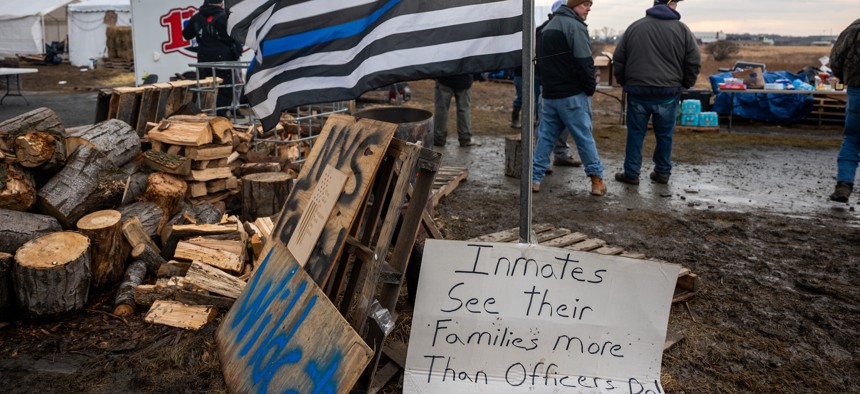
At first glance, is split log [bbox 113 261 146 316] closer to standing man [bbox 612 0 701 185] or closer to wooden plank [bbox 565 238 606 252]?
wooden plank [bbox 565 238 606 252]

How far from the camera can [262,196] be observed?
5879 mm

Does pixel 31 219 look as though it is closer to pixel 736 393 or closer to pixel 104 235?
pixel 104 235

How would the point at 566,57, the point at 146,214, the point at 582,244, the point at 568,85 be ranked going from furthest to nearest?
the point at 568,85 < the point at 566,57 < the point at 146,214 < the point at 582,244

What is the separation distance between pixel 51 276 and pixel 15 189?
1143mm

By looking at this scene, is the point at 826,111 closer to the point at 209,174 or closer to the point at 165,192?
the point at 209,174

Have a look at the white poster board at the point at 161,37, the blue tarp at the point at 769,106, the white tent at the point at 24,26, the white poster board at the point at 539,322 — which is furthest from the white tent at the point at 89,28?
the white poster board at the point at 539,322

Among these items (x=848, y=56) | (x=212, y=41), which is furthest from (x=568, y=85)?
(x=212, y=41)

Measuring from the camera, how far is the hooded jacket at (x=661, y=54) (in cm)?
725

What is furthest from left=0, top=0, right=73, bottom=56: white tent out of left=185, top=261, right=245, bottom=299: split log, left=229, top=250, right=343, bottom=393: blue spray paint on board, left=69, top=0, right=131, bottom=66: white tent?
left=229, top=250, right=343, bottom=393: blue spray paint on board

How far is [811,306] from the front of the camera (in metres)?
4.45

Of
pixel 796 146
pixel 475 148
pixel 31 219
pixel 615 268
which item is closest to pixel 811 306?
pixel 615 268

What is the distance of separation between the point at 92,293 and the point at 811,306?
488 centimetres

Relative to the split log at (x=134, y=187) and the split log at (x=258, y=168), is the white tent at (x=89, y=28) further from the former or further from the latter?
the split log at (x=134, y=187)

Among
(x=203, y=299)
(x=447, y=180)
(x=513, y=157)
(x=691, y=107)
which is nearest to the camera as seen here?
(x=203, y=299)
